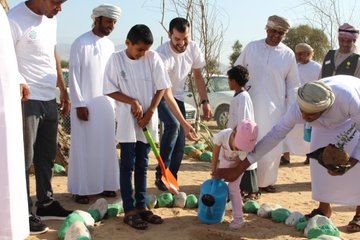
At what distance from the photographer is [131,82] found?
13.3ft

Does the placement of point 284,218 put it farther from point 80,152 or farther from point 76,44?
point 76,44

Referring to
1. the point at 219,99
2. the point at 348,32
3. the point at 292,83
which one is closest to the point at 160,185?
the point at 292,83

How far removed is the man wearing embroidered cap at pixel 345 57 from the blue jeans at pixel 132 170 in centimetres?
248

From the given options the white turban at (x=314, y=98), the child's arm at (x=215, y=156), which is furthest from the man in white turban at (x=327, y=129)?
the child's arm at (x=215, y=156)

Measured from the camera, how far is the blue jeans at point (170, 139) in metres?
5.13

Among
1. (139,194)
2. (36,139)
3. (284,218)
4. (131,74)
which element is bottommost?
(284,218)

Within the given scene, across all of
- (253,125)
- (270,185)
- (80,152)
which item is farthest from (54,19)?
(270,185)

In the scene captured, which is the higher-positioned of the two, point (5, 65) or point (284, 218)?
point (5, 65)

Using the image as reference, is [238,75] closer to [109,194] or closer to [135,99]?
[135,99]

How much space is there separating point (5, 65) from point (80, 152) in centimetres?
214

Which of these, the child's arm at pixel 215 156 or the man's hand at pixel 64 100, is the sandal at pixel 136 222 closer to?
the child's arm at pixel 215 156

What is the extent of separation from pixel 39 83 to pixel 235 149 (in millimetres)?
1597

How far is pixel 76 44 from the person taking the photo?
15.5 ft

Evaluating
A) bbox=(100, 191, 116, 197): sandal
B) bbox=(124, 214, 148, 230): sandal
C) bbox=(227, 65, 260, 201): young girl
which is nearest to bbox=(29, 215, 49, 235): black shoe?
bbox=(124, 214, 148, 230): sandal
